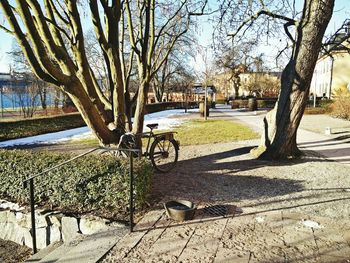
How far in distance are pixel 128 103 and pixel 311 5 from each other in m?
5.02

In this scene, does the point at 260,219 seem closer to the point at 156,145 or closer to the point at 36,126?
the point at 156,145

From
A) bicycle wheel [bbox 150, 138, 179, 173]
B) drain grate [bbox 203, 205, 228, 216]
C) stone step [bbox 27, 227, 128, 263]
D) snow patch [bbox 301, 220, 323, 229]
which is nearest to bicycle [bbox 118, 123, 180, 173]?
bicycle wheel [bbox 150, 138, 179, 173]

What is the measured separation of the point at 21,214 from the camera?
4270 millimetres

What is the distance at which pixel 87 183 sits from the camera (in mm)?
4051

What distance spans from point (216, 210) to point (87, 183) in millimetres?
1856

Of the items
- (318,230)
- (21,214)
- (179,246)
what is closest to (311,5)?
(318,230)

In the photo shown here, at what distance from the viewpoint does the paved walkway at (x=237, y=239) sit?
2.83m

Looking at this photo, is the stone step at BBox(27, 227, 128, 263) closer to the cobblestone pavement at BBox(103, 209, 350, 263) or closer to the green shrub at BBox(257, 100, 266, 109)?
the cobblestone pavement at BBox(103, 209, 350, 263)

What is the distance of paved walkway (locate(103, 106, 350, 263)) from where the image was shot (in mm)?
2828

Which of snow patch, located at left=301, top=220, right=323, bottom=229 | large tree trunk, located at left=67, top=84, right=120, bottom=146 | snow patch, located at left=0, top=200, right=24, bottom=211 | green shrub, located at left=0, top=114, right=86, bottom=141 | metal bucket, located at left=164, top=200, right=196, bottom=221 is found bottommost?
snow patch, located at left=0, top=200, right=24, bottom=211

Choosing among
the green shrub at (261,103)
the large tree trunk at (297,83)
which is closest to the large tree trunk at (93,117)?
the large tree trunk at (297,83)

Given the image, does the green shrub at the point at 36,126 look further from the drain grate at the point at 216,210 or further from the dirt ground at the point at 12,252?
the drain grate at the point at 216,210

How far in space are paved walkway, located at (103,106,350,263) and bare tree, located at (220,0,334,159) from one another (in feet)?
11.7

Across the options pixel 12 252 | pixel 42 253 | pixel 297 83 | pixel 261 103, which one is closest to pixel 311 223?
pixel 42 253
